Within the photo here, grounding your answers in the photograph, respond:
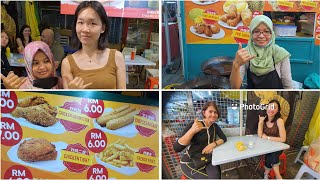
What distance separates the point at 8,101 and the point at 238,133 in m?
1.13

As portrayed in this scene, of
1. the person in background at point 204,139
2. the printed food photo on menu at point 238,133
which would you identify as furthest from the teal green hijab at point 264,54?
the person in background at point 204,139

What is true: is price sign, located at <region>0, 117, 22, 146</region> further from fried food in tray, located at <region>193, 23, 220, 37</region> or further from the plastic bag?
the plastic bag

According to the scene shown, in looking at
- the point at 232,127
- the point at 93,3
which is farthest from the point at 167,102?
the point at 93,3

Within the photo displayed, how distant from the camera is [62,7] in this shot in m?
1.84

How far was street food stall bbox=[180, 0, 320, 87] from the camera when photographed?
1.88 meters

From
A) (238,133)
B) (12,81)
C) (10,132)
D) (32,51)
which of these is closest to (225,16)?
(238,133)

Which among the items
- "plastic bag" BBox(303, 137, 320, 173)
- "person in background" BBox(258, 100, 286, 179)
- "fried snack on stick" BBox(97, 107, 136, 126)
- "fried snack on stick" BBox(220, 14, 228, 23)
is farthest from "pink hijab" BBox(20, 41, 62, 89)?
"plastic bag" BBox(303, 137, 320, 173)

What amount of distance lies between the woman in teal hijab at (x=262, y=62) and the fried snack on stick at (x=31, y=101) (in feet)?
3.03

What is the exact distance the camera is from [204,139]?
196 centimetres

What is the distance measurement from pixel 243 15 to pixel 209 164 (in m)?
0.75

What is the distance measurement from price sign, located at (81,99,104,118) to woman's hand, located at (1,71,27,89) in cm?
31

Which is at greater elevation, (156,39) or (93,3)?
(93,3)

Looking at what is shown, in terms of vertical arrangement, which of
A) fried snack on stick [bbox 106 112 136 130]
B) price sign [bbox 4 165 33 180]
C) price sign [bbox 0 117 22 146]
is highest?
fried snack on stick [bbox 106 112 136 130]

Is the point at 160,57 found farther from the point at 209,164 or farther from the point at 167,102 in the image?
the point at 209,164
